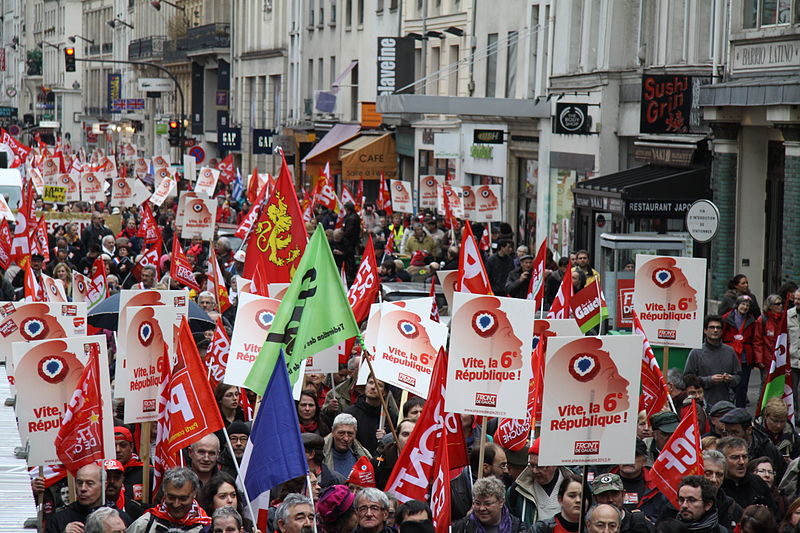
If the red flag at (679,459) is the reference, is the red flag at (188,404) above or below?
above

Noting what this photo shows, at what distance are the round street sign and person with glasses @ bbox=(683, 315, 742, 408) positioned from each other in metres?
4.79

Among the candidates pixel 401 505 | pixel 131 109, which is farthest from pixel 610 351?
pixel 131 109

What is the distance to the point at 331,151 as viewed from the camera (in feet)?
163

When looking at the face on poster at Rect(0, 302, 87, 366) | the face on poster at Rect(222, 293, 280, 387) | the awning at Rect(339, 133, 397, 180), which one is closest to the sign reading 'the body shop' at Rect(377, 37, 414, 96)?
the awning at Rect(339, 133, 397, 180)

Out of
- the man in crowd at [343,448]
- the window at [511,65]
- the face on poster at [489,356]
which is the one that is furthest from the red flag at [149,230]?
the man in crowd at [343,448]

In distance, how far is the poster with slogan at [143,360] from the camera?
11.2m

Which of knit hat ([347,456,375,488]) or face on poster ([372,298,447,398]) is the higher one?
face on poster ([372,298,447,398])

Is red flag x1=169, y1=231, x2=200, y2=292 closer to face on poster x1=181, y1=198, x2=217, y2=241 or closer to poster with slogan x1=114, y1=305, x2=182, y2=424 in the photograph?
face on poster x1=181, y1=198, x2=217, y2=241

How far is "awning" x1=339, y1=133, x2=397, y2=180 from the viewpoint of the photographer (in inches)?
1786

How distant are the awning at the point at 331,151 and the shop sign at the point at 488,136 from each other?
14.3 m

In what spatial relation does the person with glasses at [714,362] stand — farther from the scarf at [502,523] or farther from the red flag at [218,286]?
the red flag at [218,286]

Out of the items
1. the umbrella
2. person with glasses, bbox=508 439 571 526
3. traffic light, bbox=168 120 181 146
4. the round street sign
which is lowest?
person with glasses, bbox=508 439 571 526

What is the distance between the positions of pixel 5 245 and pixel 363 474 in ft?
42.9

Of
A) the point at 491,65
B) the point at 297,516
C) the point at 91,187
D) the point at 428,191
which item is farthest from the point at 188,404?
the point at 491,65
